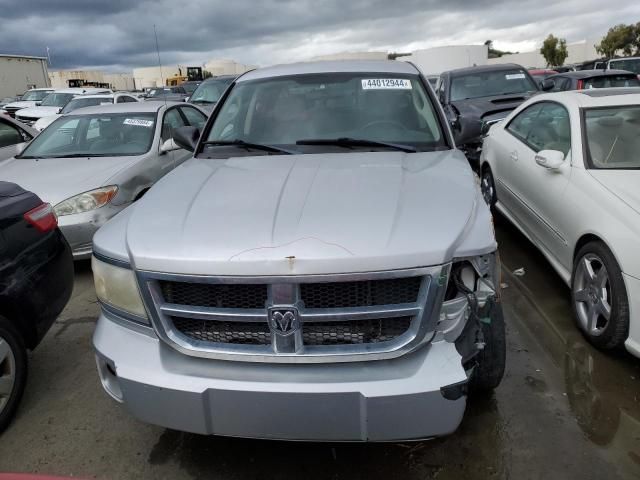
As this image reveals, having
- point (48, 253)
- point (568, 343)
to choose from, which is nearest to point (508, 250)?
point (568, 343)

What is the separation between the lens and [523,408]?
2746 millimetres

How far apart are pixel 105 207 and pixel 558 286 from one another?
13.5 feet

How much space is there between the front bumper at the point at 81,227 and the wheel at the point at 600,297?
13.3 ft

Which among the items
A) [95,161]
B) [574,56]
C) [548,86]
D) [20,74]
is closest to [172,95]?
[548,86]

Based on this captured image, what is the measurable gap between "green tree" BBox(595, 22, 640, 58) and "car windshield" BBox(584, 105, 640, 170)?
47990 mm

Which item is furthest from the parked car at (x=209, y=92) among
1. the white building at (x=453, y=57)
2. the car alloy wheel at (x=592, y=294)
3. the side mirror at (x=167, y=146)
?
the white building at (x=453, y=57)

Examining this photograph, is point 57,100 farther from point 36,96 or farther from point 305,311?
point 305,311

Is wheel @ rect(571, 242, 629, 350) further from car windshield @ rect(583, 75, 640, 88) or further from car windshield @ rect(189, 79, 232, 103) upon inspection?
car windshield @ rect(189, 79, 232, 103)

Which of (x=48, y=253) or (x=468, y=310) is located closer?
(x=468, y=310)

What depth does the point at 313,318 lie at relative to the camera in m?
1.96

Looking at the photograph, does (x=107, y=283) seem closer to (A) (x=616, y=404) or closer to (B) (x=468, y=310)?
(B) (x=468, y=310)

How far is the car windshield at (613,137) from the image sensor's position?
372 centimetres

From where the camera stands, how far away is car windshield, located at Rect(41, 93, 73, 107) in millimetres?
16859

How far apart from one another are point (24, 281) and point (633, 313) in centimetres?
345
